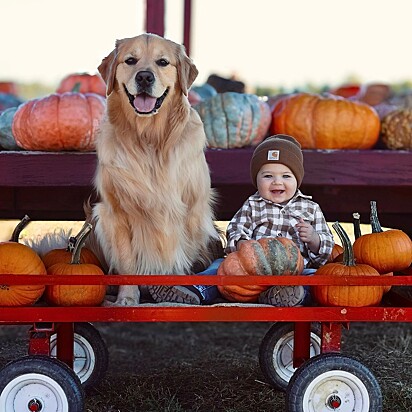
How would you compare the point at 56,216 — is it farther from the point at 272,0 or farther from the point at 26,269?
the point at 272,0

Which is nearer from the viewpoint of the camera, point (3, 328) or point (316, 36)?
point (3, 328)

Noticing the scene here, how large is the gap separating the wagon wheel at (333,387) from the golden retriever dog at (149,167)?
2.97 ft

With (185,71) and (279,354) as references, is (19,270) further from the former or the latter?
(279,354)

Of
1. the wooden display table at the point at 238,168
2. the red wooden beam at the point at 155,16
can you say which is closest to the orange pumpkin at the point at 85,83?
the red wooden beam at the point at 155,16

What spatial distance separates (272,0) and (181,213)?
23.2ft

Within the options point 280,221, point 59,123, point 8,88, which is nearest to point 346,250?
point 280,221

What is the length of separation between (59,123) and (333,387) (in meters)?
2.34

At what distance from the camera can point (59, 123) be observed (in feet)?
15.0

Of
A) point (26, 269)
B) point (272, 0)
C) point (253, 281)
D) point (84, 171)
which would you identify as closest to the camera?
point (253, 281)

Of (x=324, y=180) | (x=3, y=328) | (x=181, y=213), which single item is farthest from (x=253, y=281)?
(x=3, y=328)

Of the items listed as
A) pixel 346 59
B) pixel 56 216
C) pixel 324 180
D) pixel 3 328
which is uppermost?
pixel 346 59

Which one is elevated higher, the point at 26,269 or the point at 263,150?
the point at 263,150

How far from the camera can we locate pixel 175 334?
586cm

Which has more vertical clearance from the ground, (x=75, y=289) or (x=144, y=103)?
(x=144, y=103)
